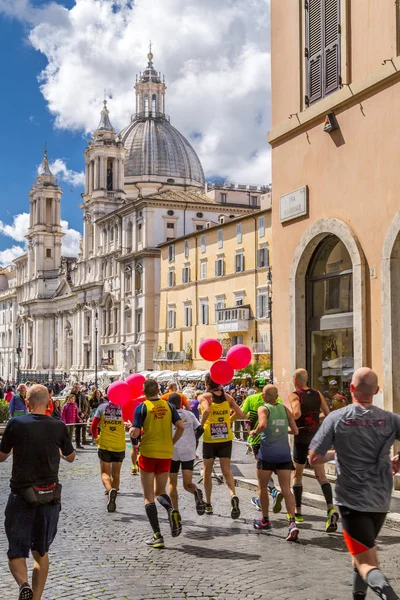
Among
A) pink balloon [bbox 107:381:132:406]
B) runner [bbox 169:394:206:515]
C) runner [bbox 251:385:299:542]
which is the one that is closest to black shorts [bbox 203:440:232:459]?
runner [bbox 169:394:206:515]

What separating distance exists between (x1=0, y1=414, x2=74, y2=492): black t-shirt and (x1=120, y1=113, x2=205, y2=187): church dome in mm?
85301

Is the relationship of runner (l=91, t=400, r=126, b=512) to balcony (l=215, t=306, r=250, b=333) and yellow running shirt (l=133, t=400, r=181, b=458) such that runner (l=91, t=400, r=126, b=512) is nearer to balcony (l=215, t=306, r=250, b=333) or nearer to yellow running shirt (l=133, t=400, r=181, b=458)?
yellow running shirt (l=133, t=400, r=181, b=458)

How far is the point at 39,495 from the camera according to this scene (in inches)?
245

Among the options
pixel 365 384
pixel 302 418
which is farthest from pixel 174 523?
pixel 365 384

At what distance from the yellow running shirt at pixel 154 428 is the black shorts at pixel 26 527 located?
2634mm

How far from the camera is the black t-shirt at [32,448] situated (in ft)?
20.6

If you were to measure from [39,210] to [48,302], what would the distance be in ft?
39.6

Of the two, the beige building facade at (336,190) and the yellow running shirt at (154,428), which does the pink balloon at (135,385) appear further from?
the beige building facade at (336,190)

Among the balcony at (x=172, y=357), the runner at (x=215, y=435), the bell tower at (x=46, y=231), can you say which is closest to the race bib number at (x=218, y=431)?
the runner at (x=215, y=435)

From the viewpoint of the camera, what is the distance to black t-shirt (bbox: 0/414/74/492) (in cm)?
627

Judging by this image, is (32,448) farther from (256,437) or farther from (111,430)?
(111,430)

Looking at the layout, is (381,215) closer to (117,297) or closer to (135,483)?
(135,483)

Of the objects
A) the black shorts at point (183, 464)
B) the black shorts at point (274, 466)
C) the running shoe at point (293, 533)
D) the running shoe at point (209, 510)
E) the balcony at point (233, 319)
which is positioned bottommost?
the running shoe at point (209, 510)

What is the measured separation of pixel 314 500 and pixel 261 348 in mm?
38456
